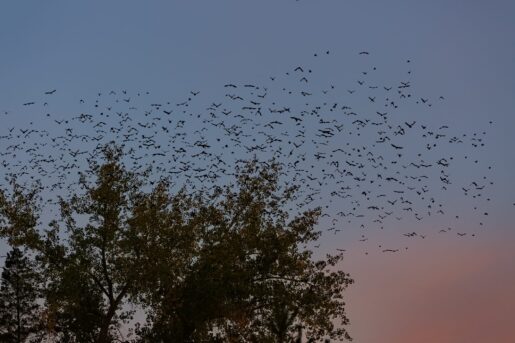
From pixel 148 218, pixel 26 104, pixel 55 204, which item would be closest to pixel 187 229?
pixel 148 218

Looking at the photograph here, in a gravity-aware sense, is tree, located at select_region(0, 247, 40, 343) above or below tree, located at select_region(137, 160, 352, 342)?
above

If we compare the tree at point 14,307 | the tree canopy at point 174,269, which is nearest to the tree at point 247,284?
the tree canopy at point 174,269

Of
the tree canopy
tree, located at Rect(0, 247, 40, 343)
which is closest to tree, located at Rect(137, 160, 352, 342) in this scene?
the tree canopy

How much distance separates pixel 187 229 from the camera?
37625 mm

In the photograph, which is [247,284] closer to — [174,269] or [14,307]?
[174,269]

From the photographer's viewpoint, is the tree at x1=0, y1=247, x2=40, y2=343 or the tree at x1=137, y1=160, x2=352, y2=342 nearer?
the tree at x1=137, y1=160, x2=352, y2=342

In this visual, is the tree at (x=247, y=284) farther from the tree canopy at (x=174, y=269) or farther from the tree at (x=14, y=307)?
the tree at (x=14, y=307)

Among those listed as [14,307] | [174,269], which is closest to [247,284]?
[174,269]

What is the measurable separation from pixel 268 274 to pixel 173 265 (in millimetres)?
5345

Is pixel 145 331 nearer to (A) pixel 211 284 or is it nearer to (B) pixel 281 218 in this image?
(A) pixel 211 284

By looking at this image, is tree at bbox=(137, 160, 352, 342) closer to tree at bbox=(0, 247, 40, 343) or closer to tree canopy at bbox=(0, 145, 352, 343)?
tree canopy at bbox=(0, 145, 352, 343)

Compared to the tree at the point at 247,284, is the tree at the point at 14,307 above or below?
above

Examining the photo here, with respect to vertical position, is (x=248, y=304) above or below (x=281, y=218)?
below

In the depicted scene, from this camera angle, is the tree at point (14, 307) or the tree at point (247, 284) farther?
the tree at point (14, 307)
